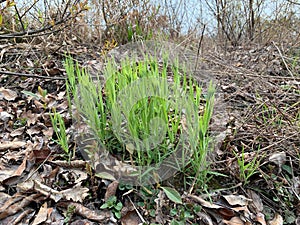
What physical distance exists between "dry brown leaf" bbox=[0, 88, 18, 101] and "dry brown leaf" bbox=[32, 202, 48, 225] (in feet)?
3.74

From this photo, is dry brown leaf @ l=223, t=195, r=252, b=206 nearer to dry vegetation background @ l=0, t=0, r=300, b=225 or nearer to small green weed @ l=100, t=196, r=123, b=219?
dry vegetation background @ l=0, t=0, r=300, b=225

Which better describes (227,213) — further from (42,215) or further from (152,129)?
(42,215)

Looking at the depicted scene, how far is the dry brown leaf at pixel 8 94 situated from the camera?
217 centimetres

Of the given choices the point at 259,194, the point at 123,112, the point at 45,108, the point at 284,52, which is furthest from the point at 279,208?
the point at 284,52

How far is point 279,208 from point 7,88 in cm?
207

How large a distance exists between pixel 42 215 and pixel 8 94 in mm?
1254

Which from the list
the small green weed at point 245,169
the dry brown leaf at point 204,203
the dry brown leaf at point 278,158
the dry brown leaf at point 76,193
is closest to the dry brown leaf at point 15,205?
the dry brown leaf at point 76,193

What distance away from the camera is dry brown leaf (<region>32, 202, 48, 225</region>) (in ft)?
4.09

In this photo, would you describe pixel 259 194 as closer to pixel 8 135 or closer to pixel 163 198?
pixel 163 198

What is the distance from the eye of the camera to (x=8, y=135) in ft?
5.83

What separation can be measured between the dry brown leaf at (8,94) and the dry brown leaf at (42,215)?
3.74ft

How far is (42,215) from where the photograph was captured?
1.27 m

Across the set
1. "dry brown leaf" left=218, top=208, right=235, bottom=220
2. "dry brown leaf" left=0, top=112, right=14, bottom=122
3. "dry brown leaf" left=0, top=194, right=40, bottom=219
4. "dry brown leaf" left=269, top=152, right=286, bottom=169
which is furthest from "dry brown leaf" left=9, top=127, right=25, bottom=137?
"dry brown leaf" left=269, top=152, right=286, bottom=169

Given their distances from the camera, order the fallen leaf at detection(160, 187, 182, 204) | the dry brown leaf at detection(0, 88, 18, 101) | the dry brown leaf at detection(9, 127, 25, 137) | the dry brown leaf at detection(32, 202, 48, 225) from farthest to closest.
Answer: the dry brown leaf at detection(0, 88, 18, 101) → the dry brown leaf at detection(9, 127, 25, 137) → the fallen leaf at detection(160, 187, 182, 204) → the dry brown leaf at detection(32, 202, 48, 225)
